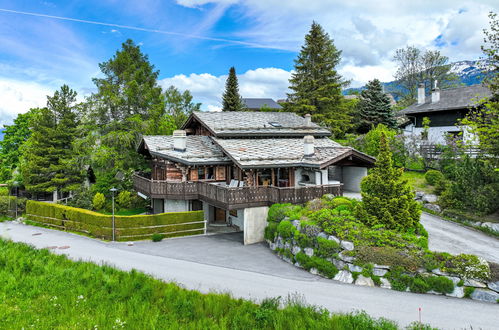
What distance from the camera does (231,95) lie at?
190 ft

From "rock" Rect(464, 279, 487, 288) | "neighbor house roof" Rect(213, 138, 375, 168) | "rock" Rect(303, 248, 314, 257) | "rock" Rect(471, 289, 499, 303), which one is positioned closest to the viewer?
"rock" Rect(471, 289, 499, 303)

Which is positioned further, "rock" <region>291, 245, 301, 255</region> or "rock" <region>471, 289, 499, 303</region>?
"rock" <region>291, 245, 301, 255</region>

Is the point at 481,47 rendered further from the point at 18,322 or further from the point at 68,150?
the point at 68,150

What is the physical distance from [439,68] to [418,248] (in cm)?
5127

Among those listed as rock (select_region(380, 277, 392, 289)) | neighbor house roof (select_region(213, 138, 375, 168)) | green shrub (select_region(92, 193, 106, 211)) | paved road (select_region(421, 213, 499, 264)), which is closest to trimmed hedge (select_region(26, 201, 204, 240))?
neighbor house roof (select_region(213, 138, 375, 168))

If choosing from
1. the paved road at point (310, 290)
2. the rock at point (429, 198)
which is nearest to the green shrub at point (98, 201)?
the paved road at point (310, 290)

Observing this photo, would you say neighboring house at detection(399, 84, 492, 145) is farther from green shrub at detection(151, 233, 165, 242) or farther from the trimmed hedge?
green shrub at detection(151, 233, 165, 242)

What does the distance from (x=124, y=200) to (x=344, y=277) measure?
22.7 metres

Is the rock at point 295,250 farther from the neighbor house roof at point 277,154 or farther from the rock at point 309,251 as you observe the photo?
the neighbor house roof at point 277,154

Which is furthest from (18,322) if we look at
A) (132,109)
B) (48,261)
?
(132,109)

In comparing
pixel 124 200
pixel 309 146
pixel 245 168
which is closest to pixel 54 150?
pixel 124 200

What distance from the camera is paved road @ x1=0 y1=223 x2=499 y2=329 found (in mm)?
9766

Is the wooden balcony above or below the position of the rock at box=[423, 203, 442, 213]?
above

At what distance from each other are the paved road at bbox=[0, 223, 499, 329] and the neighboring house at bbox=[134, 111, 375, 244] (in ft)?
14.1
